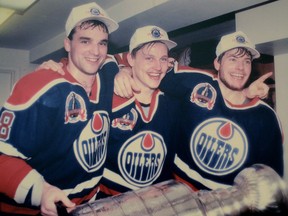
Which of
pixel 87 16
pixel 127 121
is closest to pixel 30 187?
pixel 127 121

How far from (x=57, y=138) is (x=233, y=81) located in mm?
1057

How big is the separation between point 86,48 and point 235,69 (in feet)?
2.89

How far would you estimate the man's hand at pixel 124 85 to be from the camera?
1628 millimetres

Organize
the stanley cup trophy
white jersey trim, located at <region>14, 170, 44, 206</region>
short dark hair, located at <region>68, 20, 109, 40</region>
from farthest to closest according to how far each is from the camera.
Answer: short dark hair, located at <region>68, 20, 109, 40</region>, white jersey trim, located at <region>14, 170, 44, 206</region>, the stanley cup trophy

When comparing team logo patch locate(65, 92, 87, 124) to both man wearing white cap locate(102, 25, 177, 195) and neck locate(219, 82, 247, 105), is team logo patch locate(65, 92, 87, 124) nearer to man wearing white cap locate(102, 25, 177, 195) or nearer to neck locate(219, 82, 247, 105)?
man wearing white cap locate(102, 25, 177, 195)

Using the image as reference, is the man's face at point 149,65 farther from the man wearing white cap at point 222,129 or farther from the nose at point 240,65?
the nose at point 240,65

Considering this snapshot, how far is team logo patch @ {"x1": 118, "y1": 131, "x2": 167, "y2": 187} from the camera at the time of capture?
5.50 ft

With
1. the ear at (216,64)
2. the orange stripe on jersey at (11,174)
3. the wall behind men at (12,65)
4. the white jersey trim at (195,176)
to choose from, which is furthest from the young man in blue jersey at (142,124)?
the wall behind men at (12,65)

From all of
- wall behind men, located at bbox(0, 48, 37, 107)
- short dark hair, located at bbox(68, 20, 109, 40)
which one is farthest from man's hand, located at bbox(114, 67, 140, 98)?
wall behind men, located at bbox(0, 48, 37, 107)

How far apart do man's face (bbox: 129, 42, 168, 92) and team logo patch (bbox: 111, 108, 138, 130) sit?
148 millimetres

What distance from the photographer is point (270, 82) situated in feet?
5.98

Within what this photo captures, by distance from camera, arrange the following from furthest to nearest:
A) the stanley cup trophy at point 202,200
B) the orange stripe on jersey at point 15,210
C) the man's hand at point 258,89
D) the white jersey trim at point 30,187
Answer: the man's hand at point 258,89
the orange stripe on jersey at point 15,210
the white jersey trim at point 30,187
the stanley cup trophy at point 202,200

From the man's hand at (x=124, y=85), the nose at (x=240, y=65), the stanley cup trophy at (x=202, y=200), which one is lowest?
the stanley cup trophy at (x=202, y=200)

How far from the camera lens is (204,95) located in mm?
1872
